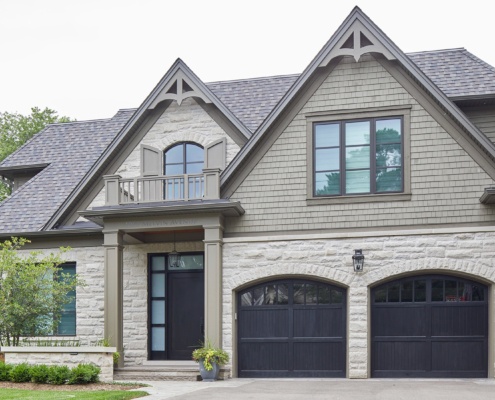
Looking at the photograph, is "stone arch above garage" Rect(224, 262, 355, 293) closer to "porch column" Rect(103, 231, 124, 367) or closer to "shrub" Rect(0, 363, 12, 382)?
"porch column" Rect(103, 231, 124, 367)

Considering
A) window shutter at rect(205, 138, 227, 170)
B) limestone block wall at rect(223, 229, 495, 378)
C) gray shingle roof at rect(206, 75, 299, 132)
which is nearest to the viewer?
limestone block wall at rect(223, 229, 495, 378)

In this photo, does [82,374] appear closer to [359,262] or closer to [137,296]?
[137,296]

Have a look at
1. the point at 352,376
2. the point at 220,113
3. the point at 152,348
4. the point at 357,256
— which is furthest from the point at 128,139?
the point at 352,376

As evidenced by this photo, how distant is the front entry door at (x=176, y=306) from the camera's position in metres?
19.0

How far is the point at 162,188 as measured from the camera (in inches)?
705

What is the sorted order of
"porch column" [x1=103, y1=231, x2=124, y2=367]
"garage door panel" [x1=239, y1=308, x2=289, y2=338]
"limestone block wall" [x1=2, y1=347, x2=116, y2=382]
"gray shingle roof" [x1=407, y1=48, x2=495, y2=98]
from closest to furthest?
"limestone block wall" [x1=2, y1=347, x2=116, y2=382]
"garage door panel" [x1=239, y1=308, x2=289, y2=338]
"porch column" [x1=103, y1=231, x2=124, y2=367]
"gray shingle roof" [x1=407, y1=48, x2=495, y2=98]

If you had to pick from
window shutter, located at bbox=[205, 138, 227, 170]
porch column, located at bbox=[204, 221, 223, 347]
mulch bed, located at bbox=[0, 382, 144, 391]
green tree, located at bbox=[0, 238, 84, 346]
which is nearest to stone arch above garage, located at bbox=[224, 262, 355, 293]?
porch column, located at bbox=[204, 221, 223, 347]

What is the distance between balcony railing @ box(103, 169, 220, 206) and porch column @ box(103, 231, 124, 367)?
970 mm

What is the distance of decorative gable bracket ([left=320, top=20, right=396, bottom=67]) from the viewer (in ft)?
55.1

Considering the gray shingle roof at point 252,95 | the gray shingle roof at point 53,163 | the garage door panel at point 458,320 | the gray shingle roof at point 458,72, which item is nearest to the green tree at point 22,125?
the gray shingle roof at point 53,163

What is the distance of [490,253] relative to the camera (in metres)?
16.1

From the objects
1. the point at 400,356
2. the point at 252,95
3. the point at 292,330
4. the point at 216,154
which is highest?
the point at 252,95

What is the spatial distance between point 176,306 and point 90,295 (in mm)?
2356

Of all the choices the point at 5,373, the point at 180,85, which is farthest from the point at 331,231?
the point at 5,373
